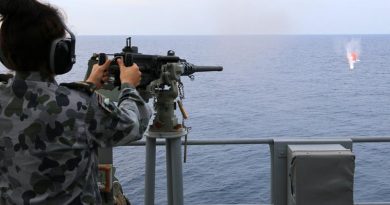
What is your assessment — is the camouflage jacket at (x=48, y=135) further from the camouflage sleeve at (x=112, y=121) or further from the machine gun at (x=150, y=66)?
the machine gun at (x=150, y=66)

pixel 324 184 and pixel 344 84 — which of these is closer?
pixel 324 184

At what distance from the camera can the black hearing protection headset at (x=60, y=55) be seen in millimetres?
1726

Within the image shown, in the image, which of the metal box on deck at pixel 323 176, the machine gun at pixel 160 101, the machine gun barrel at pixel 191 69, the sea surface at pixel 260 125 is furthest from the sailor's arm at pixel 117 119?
the metal box on deck at pixel 323 176

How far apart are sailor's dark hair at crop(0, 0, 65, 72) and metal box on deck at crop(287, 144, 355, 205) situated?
2.24 meters

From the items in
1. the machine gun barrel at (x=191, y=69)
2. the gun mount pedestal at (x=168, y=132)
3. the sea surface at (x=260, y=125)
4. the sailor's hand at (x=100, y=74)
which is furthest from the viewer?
the sea surface at (x=260, y=125)

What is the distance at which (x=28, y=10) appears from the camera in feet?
5.65

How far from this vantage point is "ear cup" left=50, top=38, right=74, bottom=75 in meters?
1.73

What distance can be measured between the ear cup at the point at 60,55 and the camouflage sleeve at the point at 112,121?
142 mm

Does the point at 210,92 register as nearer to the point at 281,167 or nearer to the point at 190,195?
the point at 190,195

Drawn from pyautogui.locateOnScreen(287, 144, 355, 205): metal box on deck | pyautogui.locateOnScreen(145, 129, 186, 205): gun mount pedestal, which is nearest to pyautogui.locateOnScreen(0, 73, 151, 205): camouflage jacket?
pyautogui.locateOnScreen(145, 129, 186, 205): gun mount pedestal

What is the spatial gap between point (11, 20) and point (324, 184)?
247 centimetres

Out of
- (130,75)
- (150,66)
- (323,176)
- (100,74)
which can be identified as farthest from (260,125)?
(130,75)

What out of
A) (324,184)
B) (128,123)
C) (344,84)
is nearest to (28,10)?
(128,123)

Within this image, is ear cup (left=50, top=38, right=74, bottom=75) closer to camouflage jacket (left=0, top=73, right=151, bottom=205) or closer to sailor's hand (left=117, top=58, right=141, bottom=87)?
camouflage jacket (left=0, top=73, right=151, bottom=205)
